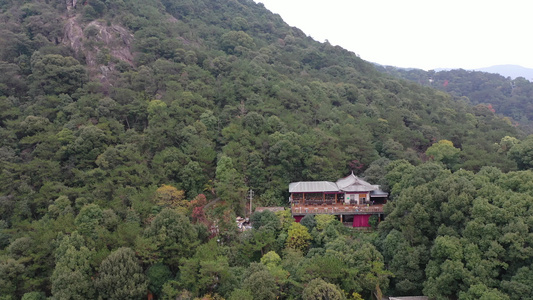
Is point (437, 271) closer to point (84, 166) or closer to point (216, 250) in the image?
point (216, 250)

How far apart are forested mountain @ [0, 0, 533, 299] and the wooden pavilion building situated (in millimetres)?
1335

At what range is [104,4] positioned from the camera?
118ft

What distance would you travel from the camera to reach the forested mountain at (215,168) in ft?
50.7

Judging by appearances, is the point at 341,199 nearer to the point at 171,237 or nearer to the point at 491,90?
the point at 171,237

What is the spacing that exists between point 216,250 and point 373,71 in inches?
1617

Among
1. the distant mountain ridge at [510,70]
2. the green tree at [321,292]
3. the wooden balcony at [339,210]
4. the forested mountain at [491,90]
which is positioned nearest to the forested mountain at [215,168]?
the green tree at [321,292]

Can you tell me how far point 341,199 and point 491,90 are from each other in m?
64.1

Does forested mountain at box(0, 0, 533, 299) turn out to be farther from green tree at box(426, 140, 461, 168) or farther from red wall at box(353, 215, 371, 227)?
red wall at box(353, 215, 371, 227)

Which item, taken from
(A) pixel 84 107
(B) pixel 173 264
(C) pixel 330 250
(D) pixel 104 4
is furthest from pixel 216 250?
(D) pixel 104 4

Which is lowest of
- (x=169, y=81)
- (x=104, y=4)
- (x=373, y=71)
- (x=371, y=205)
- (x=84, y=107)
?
(x=371, y=205)

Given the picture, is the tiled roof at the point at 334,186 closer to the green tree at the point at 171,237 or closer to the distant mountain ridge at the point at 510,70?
the green tree at the point at 171,237

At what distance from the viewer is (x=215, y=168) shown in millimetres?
24906

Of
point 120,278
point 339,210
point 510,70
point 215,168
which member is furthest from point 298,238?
point 510,70

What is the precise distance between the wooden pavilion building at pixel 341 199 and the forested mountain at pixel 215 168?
1.34m
